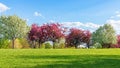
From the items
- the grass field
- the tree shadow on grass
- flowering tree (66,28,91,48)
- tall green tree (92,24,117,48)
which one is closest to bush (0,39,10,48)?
flowering tree (66,28,91,48)

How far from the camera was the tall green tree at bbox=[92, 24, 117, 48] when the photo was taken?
4363 inches

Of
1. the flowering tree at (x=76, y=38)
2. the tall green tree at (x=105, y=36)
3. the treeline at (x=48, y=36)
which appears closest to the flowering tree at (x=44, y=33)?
the treeline at (x=48, y=36)

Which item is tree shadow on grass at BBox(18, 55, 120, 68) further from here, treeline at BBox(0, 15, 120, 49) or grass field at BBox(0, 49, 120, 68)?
treeline at BBox(0, 15, 120, 49)

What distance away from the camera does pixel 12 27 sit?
3659 inches

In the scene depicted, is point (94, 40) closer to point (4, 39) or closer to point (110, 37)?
point (110, 37)

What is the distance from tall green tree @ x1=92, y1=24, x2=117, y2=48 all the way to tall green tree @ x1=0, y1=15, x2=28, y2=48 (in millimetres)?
30325

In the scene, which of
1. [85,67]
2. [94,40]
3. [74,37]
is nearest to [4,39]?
[74,37]

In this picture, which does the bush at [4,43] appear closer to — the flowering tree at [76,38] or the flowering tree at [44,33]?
the flowering tree at [44,33]

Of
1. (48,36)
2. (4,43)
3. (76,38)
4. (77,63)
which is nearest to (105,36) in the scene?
(76,38)

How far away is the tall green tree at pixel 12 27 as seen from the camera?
9138 cm

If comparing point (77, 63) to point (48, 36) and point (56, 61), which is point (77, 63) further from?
point (48, 36)

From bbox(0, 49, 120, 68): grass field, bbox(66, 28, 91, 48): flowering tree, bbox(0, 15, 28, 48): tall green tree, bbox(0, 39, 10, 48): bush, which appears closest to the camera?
bbox(0, 49, 120, 68): grass field

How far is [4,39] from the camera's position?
93312mm

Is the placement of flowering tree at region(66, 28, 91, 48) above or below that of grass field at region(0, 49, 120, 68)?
above
